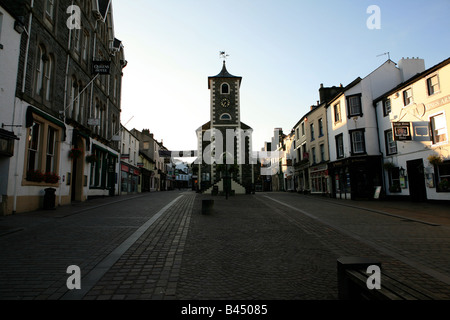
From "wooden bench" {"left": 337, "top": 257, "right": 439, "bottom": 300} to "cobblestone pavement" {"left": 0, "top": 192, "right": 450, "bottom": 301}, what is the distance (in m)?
0.64

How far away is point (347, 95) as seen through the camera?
2500 cm

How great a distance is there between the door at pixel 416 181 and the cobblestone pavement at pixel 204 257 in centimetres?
1165

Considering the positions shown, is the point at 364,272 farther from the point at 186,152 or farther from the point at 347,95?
the point at 186,152

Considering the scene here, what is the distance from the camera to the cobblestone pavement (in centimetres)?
392

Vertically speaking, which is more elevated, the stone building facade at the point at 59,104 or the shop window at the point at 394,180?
the stone building facade at the point at 59,104

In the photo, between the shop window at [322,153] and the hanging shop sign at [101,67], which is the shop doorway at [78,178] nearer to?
the hanging shop sign at [101,67]

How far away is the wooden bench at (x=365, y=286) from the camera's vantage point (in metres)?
2.47

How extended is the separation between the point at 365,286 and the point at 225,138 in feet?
132

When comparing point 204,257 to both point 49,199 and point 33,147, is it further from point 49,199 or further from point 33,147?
point 33,147

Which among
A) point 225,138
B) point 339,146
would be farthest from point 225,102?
point 339,146

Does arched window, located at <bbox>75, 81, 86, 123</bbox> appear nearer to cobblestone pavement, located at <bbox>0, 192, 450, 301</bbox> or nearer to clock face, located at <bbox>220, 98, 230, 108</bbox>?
cobblestone pavement, located at <bbox>0, 192, 450, 301</bbox>

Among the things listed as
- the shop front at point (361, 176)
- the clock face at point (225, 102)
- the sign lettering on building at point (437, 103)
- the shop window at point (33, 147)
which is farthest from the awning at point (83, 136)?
the clock face at point (225, 102)

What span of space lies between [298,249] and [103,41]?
24.2 metres

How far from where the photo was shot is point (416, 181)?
66.0 ft
